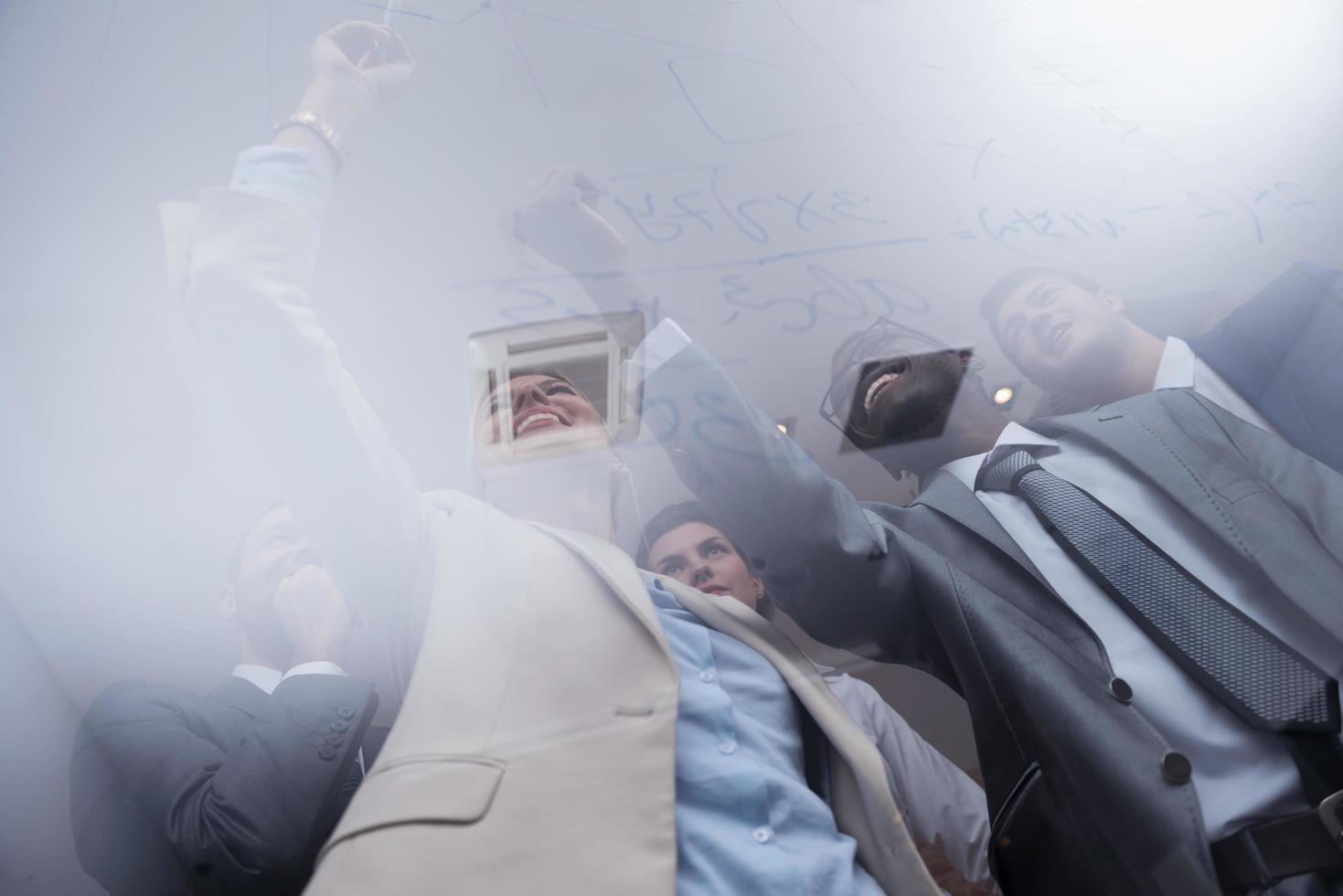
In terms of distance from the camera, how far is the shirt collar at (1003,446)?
600 millimetres

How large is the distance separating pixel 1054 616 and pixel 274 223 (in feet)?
1.91

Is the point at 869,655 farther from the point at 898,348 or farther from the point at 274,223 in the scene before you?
the point at 274,223

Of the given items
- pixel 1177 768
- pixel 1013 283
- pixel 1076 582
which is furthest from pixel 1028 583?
pixel 1013 283

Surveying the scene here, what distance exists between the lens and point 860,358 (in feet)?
1.87

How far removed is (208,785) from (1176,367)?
2.41 ft

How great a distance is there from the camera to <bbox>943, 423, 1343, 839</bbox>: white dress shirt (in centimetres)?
47

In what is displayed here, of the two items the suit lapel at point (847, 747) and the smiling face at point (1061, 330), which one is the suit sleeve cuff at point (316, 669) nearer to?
the suit lapel at point (847, 747)

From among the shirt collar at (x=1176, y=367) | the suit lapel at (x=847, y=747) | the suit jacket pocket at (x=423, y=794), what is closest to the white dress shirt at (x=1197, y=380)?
the shirt collar at (x=1176, y=367)

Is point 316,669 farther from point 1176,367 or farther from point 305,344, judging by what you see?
point 1176,367

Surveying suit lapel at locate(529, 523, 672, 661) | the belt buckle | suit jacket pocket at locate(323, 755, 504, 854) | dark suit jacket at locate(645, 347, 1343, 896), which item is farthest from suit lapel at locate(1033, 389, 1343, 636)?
suit jacket pocket at locate(323, 755, 504, 854)

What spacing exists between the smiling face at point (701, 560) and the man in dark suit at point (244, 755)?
0.24 metres

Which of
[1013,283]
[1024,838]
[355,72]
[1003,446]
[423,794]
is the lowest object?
[1024,838]

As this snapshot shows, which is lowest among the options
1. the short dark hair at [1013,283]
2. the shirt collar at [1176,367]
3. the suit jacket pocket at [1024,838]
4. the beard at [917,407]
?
the suit jacket pocket at [1024,838]

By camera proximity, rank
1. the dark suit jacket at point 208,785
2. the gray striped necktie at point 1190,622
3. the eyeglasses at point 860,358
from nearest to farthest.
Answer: the dark suit jacket at point 208,785 → the gray striped necktie at point 1190,622 → the eyeglasses at point 860,358
